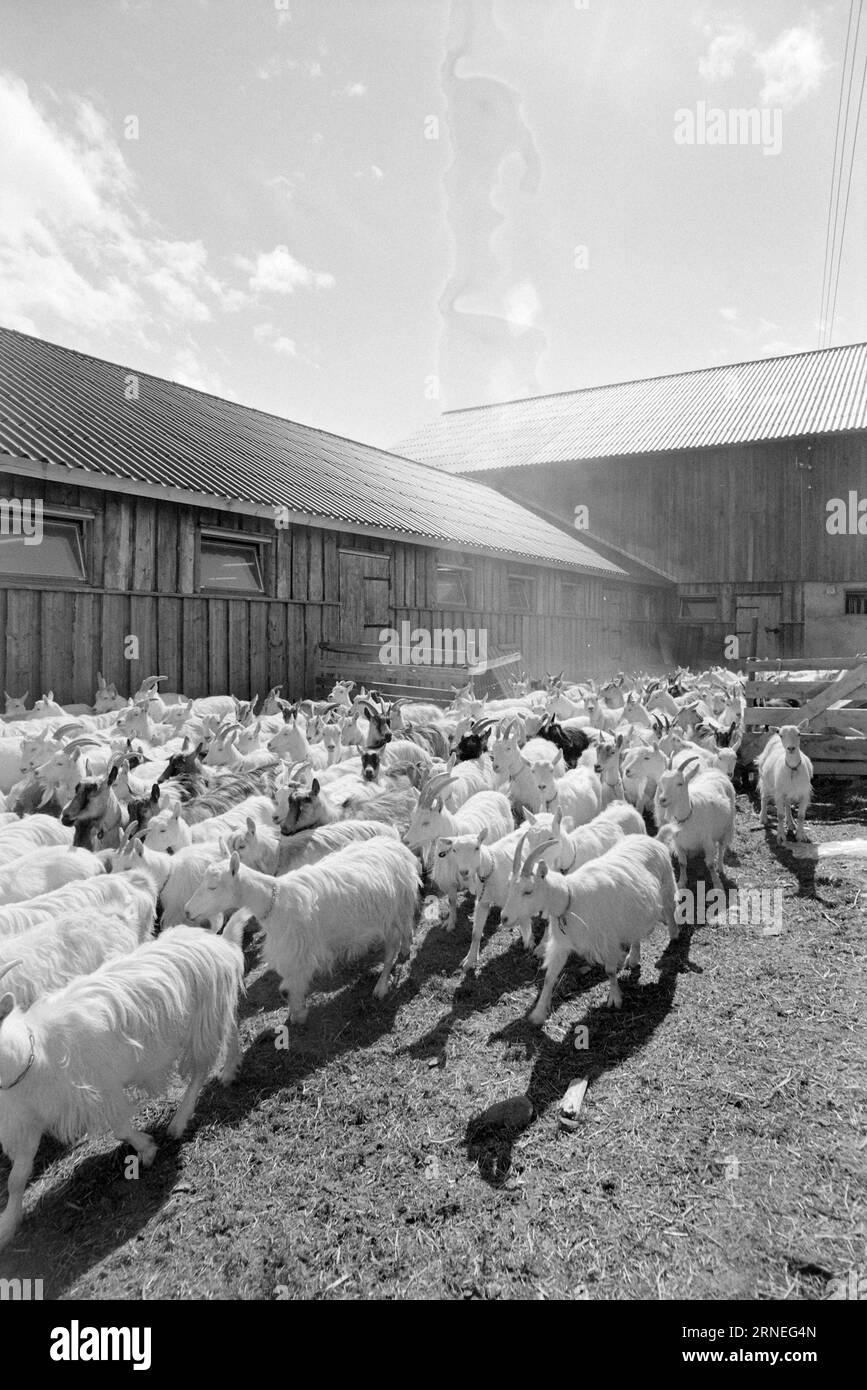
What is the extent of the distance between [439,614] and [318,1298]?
1514cm

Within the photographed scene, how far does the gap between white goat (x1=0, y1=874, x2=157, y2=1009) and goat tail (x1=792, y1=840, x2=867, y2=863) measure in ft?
20.1

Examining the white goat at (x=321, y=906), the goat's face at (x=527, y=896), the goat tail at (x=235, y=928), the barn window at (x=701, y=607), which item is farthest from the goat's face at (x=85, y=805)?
the barn window at (x=701, y=607)

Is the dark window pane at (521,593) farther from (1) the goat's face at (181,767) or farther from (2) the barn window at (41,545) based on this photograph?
(1) the goat's face at (181,767)

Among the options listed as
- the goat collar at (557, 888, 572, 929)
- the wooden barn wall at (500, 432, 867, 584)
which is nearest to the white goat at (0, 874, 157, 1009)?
Result: the goat collar at (557, 888, 572, 929)

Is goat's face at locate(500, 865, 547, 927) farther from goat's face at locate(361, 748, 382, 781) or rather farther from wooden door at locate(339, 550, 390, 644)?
wooden door at locate(339, 550, 390, 644)

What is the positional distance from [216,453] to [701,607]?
1991cm

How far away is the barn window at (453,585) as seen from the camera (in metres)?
17.4

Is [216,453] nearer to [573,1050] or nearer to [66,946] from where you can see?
[66,946]

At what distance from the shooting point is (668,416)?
1180 inches

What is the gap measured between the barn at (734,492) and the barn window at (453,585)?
10712mm

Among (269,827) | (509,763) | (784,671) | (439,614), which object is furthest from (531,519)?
(269,827)

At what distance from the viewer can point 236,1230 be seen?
9.36ft

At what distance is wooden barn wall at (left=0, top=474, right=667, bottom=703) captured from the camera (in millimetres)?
9961
